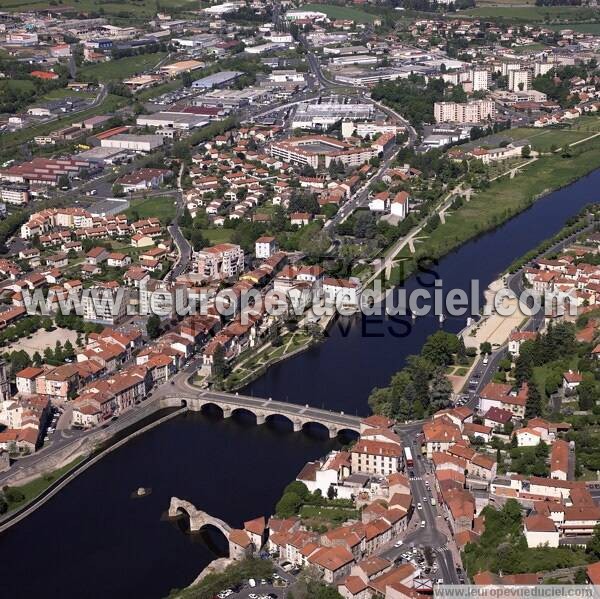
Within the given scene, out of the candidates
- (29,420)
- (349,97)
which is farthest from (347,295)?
(349,97)

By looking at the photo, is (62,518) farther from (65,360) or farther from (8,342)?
(8,342)

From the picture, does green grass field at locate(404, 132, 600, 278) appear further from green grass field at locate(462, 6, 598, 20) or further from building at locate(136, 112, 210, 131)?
green grass field at locate(462, 6, 598, 20)

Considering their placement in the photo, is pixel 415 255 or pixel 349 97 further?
pixel 349 97

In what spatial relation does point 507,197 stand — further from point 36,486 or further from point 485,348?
point 36,486

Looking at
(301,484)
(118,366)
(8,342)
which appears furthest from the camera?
(8,342)

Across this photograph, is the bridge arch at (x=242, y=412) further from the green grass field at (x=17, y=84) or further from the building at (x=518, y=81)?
the building at (x=518, y=81)

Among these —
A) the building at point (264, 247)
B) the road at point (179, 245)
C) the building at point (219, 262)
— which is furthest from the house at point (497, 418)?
the building at point (264, 247)
